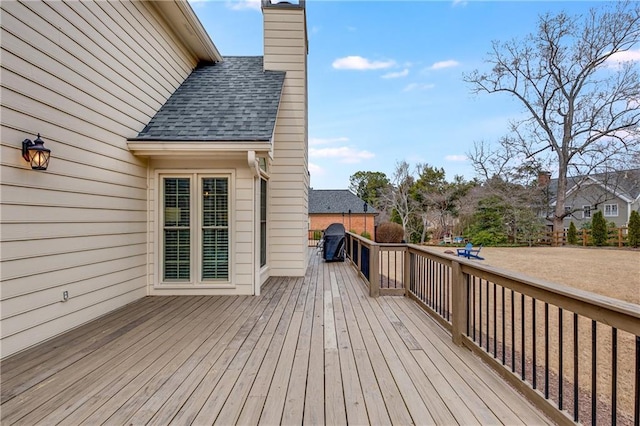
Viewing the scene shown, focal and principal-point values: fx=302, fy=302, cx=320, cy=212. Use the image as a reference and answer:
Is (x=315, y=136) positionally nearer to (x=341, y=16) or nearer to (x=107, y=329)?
(x=341, y=16)

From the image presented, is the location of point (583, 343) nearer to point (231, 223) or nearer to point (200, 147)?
point (231, 223)

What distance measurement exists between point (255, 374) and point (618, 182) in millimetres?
26207

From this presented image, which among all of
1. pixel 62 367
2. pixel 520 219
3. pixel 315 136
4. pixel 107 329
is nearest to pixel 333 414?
pixel 62 367

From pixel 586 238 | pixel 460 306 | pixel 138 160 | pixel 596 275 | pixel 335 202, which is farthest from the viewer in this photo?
pixel 335 202

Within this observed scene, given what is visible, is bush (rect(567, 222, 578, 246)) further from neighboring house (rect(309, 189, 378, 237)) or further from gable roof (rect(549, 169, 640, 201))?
neighboring house (rect(309, 189, 378, 237))

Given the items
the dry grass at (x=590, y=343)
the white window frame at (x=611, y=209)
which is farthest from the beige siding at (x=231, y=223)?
the white window frame at (x=611, y=209)

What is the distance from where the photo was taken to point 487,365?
96.8 inches

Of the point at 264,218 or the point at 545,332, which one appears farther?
the point at 264,218

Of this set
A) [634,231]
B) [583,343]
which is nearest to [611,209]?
[634,231]

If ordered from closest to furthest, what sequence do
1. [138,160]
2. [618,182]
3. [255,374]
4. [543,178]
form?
1. [255,374]
2. [138,160]
3. [618,182]
4. [543,178]

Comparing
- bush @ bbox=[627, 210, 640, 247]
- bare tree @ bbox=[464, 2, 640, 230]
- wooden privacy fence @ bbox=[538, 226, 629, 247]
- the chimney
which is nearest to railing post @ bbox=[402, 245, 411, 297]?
bush @ bbox=[627, 210, 640, 247]

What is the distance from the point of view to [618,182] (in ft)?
63.5

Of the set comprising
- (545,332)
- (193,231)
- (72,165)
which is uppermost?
(72,165)

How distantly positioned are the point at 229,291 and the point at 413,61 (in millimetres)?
13310
